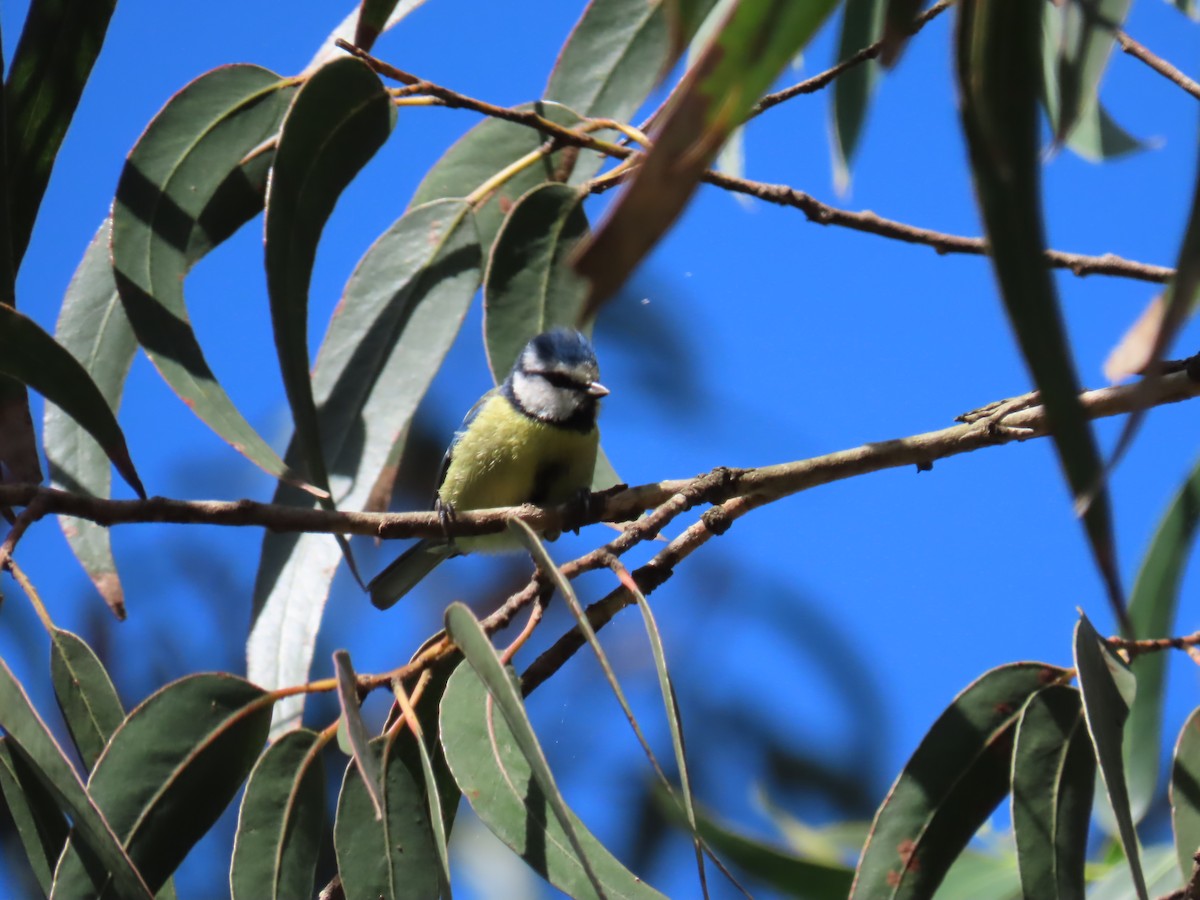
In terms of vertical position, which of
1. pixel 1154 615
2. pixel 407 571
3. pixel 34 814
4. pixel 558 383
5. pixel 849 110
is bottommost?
pixel 34 814

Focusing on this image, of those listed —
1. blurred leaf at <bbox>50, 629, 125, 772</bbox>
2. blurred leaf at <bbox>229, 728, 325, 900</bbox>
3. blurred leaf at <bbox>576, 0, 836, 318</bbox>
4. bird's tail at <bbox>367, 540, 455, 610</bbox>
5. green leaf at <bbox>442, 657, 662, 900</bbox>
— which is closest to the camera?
blurred leaf at <bbox>576, 0, 836, 318</bbox>

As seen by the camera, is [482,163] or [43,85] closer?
[43,85]

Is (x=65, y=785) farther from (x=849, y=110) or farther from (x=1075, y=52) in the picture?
(x=849, y=110)

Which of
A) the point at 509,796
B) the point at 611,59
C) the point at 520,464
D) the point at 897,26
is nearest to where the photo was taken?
the point at 897,26

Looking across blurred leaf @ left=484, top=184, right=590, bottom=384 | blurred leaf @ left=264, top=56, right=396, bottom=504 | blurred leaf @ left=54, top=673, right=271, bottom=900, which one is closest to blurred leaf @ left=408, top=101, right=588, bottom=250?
blurred leaf @ left=484, top=184, right=590, bottom=384

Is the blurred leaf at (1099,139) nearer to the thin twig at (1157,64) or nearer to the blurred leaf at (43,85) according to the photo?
the thin twig at (1157,64)

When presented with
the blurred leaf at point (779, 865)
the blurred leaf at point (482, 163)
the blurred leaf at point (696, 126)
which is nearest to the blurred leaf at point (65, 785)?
the blurred leaf at point (779, 865)

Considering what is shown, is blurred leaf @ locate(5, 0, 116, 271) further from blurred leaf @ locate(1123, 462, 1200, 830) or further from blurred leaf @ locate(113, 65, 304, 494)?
blurred leaf @ locate(1123, 462, 1200, 830)

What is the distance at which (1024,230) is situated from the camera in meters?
0.78

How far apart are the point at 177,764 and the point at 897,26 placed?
4.02 ft

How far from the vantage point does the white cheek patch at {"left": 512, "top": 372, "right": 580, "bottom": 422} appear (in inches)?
98.9

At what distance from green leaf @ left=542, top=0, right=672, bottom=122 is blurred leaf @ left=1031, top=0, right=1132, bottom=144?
678 millimetres

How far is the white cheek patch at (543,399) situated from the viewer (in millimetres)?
2512

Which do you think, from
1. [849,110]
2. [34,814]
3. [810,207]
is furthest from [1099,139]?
[34,814]
